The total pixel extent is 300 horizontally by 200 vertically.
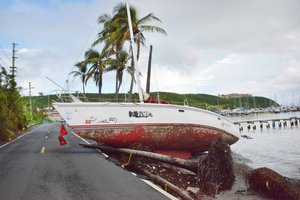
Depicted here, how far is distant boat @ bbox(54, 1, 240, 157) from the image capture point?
1379 cm

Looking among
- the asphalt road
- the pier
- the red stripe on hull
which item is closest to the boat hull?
the red stripe on hull

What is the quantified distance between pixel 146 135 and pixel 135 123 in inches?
30.9

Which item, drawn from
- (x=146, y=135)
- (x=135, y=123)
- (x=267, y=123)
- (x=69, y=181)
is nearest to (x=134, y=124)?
(x=135, y=123)

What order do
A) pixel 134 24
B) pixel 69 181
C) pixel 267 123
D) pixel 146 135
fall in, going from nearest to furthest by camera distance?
pixel 69 181, pixel 146 135, pixel 134 24, pixel 267 123

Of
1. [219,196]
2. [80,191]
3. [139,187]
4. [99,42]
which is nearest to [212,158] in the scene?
[219,196]

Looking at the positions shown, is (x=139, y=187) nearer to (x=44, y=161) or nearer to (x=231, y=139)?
(x=44, y=161)

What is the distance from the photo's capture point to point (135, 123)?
14070mm

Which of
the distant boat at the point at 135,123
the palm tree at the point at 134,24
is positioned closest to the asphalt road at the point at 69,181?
the distant boat at the point at 135,123

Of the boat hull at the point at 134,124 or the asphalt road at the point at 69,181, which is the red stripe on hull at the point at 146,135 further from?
the asphalt road at the point at 69,181

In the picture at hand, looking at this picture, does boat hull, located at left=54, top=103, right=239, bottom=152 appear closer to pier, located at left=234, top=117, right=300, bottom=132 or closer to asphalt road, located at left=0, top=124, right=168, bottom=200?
asphalt road, located at left=0, top=124, right=168, bottom=200

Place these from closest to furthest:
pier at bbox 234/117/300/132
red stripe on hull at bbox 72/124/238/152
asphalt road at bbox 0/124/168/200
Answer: asphalt road at bbox 0/124/168/200 < red stripe on hull at bbox 72/124/238/152 < pier at bbox 234/117/300/132

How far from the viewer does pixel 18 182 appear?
8.52 m

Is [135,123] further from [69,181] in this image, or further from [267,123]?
[267,123]

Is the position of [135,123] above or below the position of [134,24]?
below
